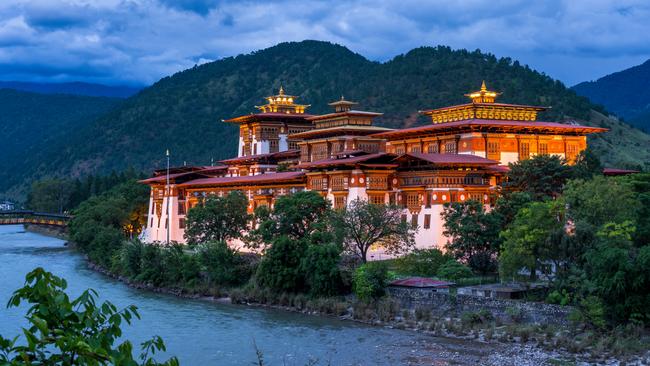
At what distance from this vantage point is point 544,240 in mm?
40938

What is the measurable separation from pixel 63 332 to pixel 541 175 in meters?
47.1

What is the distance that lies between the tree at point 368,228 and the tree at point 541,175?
298 inches

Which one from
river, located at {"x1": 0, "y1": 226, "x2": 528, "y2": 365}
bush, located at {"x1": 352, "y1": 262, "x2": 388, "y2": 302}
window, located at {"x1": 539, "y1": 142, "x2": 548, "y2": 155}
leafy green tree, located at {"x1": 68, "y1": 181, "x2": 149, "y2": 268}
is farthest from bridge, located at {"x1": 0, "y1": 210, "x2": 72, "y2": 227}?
bush, located at {"x1": 352, "y1": 262, "x2": 388, "y2": 302}

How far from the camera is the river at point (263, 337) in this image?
35062mm

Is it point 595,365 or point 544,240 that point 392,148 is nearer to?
point 544,240

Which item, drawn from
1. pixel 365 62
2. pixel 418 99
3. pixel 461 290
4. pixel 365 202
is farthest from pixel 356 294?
pixel 365 62

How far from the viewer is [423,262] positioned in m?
50.5

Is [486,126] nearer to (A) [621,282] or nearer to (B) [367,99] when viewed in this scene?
(A) [621,282]

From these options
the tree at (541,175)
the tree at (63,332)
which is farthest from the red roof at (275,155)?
the tree at (63,332)

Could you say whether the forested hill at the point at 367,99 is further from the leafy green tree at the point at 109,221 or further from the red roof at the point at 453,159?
the red roof at the point at 453,159

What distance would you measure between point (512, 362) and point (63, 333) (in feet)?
83.7

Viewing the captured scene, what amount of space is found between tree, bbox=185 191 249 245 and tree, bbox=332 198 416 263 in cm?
1330

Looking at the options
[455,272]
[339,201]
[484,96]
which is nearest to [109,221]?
[339,201]

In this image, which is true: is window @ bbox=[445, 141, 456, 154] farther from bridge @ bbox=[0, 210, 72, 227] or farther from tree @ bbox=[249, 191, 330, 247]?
bridge @ bbox=[0, 210, 72, 227]
